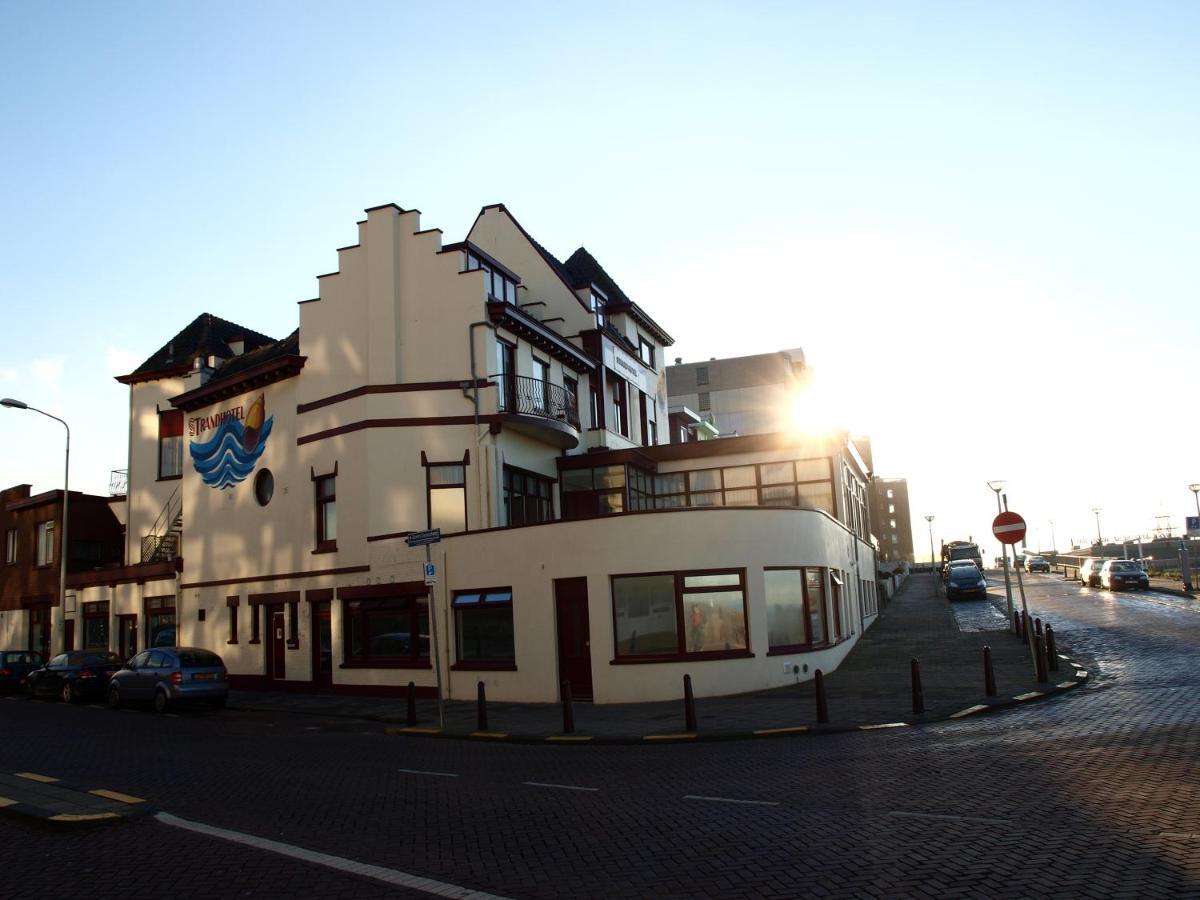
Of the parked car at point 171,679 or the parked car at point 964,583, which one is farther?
the parked car at point 964,583

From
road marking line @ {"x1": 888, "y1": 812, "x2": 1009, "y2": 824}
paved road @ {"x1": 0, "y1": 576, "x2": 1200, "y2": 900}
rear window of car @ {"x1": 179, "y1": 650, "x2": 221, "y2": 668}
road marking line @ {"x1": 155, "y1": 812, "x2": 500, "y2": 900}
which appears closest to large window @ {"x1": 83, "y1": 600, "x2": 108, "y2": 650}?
rear window of car @ {"x1": 179, "y1": 650, "x2": 221, "y2": 668}

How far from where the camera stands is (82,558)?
37.6 meters

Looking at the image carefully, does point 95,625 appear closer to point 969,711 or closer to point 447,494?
point 447,494

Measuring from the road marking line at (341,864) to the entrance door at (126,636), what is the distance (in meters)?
26.3

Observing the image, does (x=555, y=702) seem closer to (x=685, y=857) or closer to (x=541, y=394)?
(x=541, y=394)

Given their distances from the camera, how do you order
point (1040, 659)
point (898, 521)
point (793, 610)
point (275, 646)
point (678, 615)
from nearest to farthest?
1. point (1040, 659)
2. point (678, 615)
3. point (793, 610)
4. point (275, 646)
5. point (898, 521)

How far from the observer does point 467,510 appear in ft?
79.3

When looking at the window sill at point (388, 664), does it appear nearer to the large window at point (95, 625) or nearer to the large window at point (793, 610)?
the large window at point (793, 610)

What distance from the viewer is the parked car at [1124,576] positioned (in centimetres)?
4584

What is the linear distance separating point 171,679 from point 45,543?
2057 centimetres

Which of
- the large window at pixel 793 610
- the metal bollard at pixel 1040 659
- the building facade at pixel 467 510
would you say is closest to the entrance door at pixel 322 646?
the building facade at pixel 467 510

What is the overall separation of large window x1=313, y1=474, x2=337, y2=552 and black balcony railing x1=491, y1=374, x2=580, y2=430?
5.24 m

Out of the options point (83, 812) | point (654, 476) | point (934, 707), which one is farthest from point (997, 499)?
point (83, 812)

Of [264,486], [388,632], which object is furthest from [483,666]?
[264,486]
